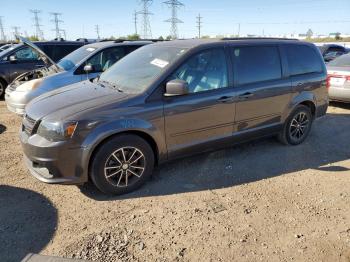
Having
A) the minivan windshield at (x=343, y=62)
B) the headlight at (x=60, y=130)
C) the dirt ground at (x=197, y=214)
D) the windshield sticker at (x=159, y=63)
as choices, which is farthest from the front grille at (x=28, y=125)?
the minivan windshield at (x=343, y=62)

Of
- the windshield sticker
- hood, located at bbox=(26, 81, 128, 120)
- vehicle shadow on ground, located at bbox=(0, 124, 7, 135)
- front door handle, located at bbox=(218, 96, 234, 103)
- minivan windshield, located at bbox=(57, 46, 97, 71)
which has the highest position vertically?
the windshield sticker

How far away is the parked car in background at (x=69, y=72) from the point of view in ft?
21.0

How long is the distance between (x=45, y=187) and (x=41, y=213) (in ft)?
2.00

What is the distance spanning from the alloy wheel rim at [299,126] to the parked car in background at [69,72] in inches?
157

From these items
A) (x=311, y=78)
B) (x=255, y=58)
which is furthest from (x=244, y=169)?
(x=311, y=78)

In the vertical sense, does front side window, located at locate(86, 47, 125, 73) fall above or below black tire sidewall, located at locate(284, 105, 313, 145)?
above

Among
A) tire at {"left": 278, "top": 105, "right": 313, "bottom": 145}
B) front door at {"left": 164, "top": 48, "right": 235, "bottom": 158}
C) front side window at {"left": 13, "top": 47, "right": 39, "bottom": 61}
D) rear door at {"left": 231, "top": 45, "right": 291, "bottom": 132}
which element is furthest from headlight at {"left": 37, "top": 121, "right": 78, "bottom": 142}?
front side window at {"left": 13, "top": 47, "right": 39, "bottom": 61}

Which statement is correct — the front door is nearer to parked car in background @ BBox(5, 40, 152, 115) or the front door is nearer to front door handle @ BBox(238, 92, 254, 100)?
front door handle @ BBox(238, 92, 254, 100)

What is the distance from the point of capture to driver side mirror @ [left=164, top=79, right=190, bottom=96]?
3787mm

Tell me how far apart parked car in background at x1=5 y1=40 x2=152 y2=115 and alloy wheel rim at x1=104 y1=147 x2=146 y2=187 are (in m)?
3.16

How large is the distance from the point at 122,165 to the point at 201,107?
1.26 m

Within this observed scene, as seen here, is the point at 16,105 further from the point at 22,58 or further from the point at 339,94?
the point at 339,94

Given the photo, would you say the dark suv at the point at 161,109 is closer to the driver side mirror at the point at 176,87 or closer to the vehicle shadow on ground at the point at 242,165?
the driver side mirror at the point at 176,87

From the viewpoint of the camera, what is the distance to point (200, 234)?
3.21 meters
